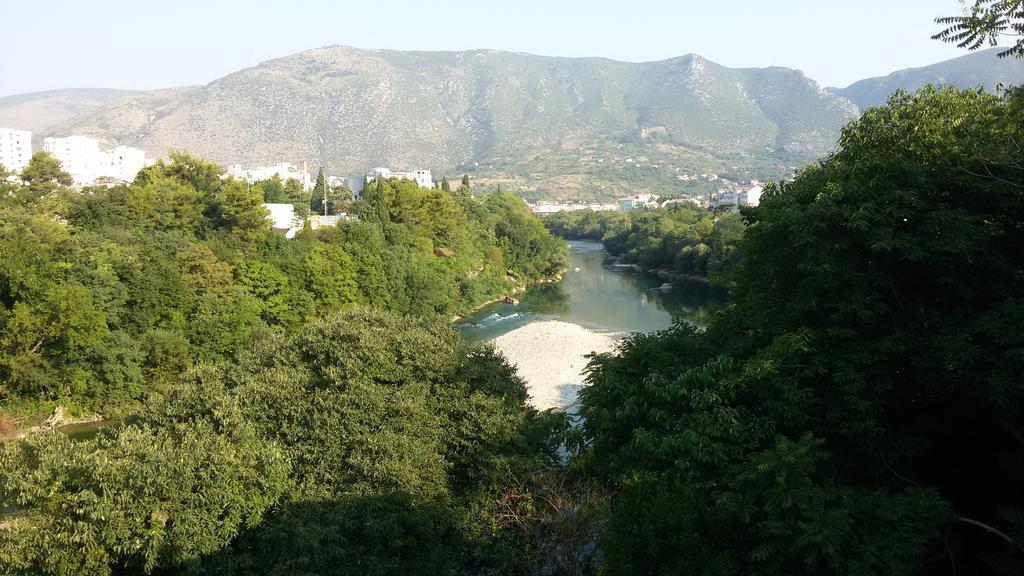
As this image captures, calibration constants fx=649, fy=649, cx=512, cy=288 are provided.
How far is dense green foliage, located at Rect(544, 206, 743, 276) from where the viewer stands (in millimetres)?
47562

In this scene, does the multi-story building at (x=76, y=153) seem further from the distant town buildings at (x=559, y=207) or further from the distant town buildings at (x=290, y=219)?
the distant town buildings at (x=559, y=207)

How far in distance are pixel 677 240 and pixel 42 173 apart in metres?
43.7

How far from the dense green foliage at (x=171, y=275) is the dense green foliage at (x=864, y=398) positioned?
17877 mm

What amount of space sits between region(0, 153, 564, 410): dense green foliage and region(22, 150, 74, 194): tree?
0.06m

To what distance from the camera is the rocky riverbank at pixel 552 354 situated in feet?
78.4

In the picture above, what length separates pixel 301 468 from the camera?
10641mm

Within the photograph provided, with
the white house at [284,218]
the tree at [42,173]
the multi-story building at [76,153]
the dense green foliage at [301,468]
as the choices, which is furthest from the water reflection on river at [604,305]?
the multi-story building at [76,153]

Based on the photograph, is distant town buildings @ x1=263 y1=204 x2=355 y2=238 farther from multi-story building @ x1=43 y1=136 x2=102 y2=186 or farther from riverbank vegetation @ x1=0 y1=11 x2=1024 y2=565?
multi-story building @ x1=43 y1=136 x2=102 y2=186

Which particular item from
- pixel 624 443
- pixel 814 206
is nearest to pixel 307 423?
pixel 624 443

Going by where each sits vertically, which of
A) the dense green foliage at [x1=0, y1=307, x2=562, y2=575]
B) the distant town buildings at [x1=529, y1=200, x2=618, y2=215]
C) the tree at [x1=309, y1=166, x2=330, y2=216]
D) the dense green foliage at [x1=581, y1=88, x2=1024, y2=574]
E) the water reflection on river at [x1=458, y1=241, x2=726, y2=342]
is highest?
the dense green foliage at [x1=581, y1=88, x2=1024, y2=574]

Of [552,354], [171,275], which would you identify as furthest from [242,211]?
[552,354]

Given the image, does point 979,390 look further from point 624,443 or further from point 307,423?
point 307,423

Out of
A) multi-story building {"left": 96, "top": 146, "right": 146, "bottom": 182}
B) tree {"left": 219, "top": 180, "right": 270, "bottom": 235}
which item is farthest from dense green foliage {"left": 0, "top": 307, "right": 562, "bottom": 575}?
multi-story building {"left": 96, "top": 146, "right": 146, "bottom": 182}

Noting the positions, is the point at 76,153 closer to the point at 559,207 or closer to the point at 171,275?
the point at 171,275
